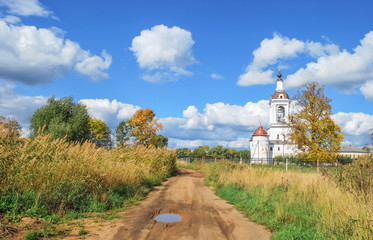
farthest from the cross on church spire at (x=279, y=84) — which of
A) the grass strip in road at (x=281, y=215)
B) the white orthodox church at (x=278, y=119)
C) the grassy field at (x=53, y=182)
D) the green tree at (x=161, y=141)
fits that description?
the grassy field at (x=53, y=182)

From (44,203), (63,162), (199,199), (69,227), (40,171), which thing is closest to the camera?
(69,227)

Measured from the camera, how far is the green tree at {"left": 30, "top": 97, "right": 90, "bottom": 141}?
40.2 m

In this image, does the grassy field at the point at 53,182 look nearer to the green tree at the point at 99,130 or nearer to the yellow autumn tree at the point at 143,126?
the yellow autumn tree at the point at 143,126

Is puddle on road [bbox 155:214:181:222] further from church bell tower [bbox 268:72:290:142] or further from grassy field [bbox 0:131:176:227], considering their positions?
church bell tower [bbox 268:72:290:142]

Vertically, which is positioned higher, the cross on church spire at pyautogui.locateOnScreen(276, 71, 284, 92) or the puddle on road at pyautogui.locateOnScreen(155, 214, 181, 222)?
the cross on church spire at pyautogui.locateOnScreen(276, 71, 284, 92)

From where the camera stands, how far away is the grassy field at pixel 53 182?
813 cm

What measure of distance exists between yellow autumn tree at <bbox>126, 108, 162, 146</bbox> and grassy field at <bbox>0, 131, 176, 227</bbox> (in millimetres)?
43883

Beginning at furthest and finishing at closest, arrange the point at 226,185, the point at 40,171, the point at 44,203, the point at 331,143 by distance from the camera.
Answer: the point at 331,143 → the point at 226,185 → the point at 40,171 → the point at 44,203

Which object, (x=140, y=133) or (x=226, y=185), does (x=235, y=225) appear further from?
(x=140, y=133)

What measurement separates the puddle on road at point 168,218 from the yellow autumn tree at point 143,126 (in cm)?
4689

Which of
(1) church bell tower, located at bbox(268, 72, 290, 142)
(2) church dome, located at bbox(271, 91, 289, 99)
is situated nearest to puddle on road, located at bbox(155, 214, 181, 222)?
(1) church bell tower, located at bbox(268, 72, 290, 142)

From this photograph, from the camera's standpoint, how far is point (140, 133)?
56.5 meters

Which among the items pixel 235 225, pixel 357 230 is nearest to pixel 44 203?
pixel 235 225

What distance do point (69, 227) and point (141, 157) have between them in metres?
13.2
